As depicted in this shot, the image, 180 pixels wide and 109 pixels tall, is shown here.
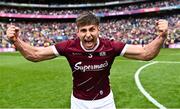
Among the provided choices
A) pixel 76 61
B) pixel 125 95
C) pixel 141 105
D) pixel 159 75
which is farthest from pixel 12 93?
pixel 76 61

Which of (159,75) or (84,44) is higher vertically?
(84,44)

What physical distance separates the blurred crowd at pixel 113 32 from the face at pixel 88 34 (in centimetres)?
4260

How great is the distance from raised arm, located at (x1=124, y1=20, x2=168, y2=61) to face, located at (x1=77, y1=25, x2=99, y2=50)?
1.77ft

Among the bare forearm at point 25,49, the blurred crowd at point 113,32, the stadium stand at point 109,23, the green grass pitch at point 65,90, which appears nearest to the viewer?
the bare forearm at point 25,49

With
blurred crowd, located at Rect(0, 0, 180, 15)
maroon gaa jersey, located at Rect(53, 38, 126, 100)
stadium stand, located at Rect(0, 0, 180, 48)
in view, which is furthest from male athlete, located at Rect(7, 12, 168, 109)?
blurred crowd, located at Rect(0, 0, 180, 15)

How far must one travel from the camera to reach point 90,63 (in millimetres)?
5105

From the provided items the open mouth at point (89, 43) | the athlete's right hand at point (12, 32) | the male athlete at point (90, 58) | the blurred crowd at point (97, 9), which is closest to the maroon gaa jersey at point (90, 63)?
the male athlete at point (90, 58)

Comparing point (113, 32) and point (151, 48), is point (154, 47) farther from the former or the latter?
point (113, 32)

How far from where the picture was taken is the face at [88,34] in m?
4.82

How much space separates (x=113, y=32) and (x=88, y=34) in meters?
56.7

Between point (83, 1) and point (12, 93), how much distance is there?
6792 centimetres

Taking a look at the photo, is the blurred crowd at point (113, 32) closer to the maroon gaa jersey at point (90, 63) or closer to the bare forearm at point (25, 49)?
the maroon gaa jersey at point (90, 63)

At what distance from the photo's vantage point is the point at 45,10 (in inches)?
3162

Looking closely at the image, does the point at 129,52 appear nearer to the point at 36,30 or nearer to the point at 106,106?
the point at 106,106
